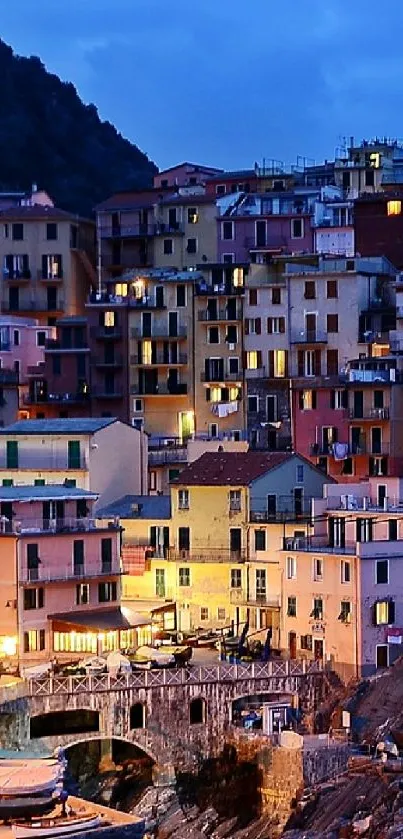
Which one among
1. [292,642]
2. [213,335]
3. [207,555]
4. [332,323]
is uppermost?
[332,323]

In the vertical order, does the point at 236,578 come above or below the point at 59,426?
below

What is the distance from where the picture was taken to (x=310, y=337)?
8675 cm

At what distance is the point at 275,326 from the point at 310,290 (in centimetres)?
221

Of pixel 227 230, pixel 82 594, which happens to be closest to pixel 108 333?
pixel 227 230

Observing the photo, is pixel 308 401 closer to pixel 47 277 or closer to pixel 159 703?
pixel 159 703

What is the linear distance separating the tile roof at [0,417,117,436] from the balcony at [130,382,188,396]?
8919 mm

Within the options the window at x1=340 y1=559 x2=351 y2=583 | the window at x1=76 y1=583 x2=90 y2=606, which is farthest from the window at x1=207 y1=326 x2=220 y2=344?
the window at x1=340 y1=559 x2=351 y2=583

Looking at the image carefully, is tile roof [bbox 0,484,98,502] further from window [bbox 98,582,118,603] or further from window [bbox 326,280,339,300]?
window [bbox 326,280,339,300]

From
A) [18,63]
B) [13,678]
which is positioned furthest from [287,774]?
[18,63]

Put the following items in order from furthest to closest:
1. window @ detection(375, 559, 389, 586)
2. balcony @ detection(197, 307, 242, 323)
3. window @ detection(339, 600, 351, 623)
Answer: balcony @ detection(197, 307, 242, 323)
window @ detection(375, 559, 389, 586)
window @ detection(339, 600, 351, 623)

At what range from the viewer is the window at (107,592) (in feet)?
233

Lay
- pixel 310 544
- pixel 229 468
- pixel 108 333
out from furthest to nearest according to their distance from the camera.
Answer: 1. pixel 108 333
2. pixel 229 468
3. pixel 310 544

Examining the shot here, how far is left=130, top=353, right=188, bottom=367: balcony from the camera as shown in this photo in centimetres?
9006

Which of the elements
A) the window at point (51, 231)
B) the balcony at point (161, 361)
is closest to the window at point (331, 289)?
the balcony at point (161, 361)
